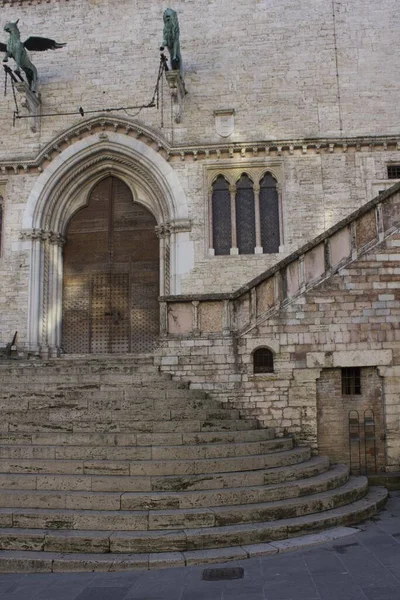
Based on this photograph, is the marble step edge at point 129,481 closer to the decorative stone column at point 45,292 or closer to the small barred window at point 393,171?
the decorative stone column at point 45,292

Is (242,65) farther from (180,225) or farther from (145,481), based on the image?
(145,481)

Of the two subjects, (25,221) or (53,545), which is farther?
(25,221)

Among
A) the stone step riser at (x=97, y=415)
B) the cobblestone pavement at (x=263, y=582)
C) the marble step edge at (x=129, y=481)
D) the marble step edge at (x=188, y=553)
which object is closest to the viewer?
the cobblestone pavement at (x=263, y=582)

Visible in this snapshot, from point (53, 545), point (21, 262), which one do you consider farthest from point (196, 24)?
point (53, 545)

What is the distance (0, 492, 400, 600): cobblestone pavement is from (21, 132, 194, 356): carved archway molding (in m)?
9.50

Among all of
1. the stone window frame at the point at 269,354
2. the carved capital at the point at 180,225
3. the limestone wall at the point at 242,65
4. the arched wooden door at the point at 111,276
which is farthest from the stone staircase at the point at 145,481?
the limestone wall at the point at 242,65

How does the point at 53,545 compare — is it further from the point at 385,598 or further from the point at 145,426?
the point at 385,598

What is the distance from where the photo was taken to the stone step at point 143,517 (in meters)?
6.22

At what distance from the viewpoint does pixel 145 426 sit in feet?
26.8

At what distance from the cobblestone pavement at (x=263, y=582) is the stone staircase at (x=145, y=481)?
0.80ft

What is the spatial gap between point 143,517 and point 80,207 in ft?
38.4

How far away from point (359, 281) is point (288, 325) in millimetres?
1559

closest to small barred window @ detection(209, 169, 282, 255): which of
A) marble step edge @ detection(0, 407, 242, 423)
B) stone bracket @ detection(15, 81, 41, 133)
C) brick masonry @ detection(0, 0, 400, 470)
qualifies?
brick masonry @ detection(0, 0, 400, 470)

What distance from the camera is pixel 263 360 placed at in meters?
9.83
